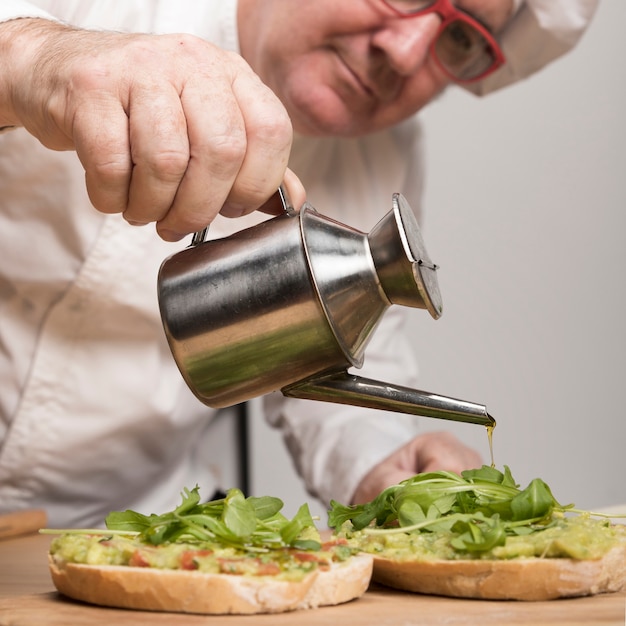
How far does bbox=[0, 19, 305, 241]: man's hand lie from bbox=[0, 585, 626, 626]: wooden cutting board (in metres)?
0.44

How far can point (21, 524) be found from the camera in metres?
1.74

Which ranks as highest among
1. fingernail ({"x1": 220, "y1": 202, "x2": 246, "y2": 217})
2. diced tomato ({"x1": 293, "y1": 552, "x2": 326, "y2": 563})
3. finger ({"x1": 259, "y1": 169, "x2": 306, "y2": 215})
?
finger ({"x1": 259, "y1": 169, "x2": 306, "y2": 215})

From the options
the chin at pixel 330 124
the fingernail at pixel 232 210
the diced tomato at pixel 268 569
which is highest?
the chin at pixel 330 124

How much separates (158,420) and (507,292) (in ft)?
5.94

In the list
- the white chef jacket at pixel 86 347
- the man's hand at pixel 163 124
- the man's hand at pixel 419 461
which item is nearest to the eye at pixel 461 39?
the white chef jacket at pixel 86 347

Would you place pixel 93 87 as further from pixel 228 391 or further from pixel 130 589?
pixel 130 589

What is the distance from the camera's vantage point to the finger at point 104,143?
100 centimetres

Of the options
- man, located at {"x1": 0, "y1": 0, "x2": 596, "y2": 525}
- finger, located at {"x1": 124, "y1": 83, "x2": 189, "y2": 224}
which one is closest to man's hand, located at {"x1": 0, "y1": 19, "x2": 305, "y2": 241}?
finger, located at {"x1": 124, "y1": 83, "x2": 189, "y2": 224}

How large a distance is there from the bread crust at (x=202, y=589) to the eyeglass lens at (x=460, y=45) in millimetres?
1417

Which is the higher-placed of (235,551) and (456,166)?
(456,166)

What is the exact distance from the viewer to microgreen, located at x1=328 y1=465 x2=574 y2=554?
112cm

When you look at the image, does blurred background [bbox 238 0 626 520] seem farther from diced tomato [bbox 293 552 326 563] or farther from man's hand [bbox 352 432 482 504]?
diced tomato [bbox 293 552 326 563]

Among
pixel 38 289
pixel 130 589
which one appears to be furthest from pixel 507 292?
pixel 130 589

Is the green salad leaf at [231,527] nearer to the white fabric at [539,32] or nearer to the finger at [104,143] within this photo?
the finger at [104,143]
